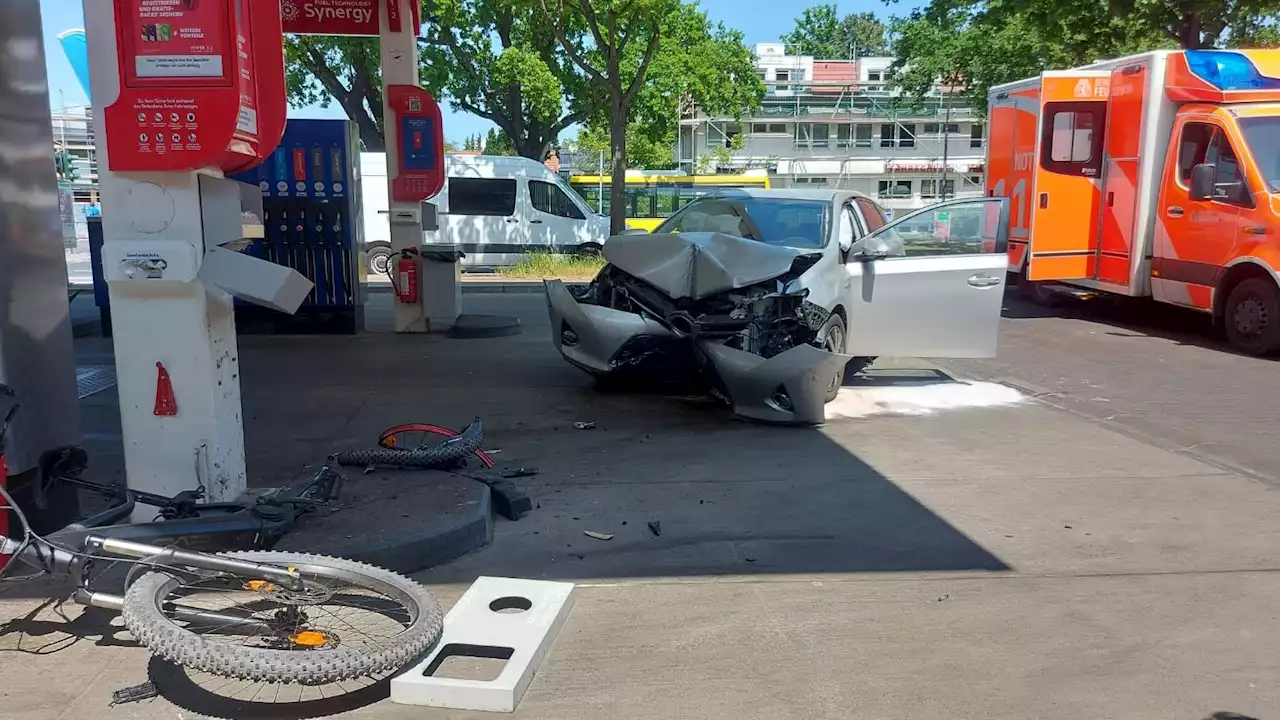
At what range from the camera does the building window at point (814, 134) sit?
5750cm

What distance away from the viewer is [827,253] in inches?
327

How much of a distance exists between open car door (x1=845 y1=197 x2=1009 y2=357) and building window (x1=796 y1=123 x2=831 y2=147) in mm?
50308

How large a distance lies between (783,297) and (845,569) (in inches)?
132

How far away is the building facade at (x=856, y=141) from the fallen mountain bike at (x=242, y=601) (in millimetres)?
50445

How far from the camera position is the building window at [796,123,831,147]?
189 feet

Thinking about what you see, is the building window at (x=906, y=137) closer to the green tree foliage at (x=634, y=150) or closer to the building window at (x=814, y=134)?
the building window at (x=814, y=134)

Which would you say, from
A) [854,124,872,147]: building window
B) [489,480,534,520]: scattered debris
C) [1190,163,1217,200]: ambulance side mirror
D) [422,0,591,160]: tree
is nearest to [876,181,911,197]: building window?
[854,124,872,147]: building window

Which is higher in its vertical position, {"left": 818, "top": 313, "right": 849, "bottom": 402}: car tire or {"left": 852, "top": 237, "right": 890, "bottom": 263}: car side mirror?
{"left": 852, "top": 237, "right": 890, "bottom": 263}: car side mirror

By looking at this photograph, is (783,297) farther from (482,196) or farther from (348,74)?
(348,74)

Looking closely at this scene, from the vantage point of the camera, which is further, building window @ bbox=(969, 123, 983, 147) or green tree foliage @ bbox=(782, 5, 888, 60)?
green tree foliage @ bbox=(782, 5, 888, 60)

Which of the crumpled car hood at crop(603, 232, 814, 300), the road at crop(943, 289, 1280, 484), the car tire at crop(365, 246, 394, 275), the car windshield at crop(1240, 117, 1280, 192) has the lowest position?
the road at crop(943, 289, 1280, 484)

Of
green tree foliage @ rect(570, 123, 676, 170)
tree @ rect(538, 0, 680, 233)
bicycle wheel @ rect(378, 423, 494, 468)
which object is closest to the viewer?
bicycle wheel @ rect(378, 423, 494, 468)

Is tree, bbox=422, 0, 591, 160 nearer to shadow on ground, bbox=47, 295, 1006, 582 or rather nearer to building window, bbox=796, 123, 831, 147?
shadow on ground, bbox=47, 295, 1006, 582

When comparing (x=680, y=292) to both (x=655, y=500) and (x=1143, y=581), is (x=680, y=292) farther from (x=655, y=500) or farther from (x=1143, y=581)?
(x=1143, y=581)
